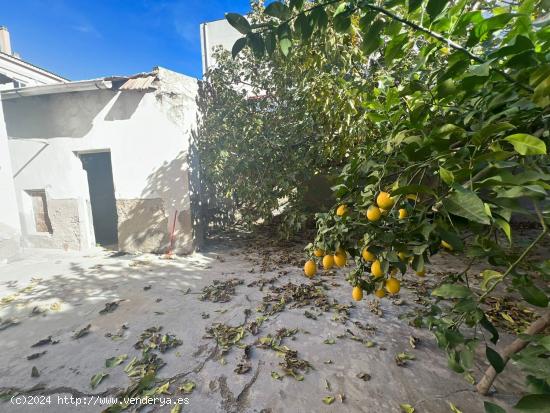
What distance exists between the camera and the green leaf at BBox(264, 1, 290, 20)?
3.19 ft

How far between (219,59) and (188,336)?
568 centimetres

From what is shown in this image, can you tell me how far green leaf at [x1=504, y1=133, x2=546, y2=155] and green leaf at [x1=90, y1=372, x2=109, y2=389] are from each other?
2.93 meters

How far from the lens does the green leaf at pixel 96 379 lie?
7.11ft

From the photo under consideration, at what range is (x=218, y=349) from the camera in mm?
2547

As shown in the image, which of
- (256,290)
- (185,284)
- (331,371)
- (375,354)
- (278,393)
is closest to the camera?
(278,393)

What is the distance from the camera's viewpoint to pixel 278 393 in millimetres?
2010

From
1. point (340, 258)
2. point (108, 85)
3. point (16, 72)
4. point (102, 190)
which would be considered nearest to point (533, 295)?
point (340, 258)

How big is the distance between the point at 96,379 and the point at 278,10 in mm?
2793

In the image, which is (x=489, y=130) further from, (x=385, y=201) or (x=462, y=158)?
(x=385, y=201)

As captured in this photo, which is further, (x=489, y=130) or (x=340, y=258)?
(x=340, y=258)

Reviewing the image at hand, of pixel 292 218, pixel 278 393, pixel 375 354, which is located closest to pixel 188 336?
pixel 278 393

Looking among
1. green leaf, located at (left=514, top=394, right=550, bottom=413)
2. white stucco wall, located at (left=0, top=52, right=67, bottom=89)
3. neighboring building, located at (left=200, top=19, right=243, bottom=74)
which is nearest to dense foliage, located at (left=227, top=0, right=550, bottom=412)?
green leaf, located at (left=514, top=394, right=550, bottom=413)

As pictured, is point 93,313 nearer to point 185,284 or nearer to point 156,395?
point 185,284

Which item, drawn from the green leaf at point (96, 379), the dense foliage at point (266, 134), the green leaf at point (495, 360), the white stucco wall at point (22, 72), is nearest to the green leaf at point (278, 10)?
the green leaf at point (495, 360)
